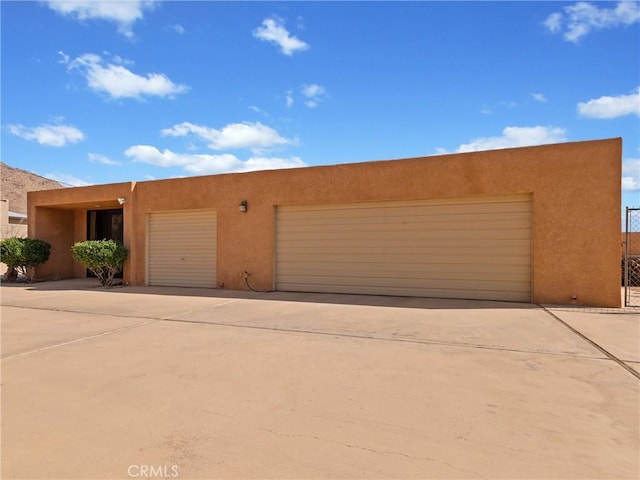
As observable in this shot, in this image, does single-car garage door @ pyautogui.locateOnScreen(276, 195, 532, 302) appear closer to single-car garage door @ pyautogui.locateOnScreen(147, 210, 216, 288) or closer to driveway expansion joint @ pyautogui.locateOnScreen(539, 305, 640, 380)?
driveway expansion joint @ pyautogui.locateOnScreen(539, 305, 640, 380)

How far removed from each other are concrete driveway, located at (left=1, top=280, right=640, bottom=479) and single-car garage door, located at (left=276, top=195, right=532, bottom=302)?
8.32 ft

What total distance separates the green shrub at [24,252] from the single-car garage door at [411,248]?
9.03 metres

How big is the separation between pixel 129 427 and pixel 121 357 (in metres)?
1.99

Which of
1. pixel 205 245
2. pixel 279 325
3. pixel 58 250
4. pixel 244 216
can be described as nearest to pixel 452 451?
pixel 279 325

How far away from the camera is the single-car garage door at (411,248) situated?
8.96 m

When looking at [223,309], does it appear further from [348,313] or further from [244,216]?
[244,216]

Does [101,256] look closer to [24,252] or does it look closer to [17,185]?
[24,252]

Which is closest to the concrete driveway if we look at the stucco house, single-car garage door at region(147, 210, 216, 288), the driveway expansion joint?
the driveway expansion joint

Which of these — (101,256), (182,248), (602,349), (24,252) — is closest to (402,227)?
(602,349)

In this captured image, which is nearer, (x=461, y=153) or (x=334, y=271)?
(x=461, y=153)

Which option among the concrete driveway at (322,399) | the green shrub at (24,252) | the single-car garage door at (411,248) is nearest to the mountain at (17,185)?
the green shrub at (24,252)

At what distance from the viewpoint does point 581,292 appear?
830 cm

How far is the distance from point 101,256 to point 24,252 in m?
3.68

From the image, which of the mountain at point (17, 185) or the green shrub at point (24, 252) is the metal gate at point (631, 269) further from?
the mountain at point (17, 185)
